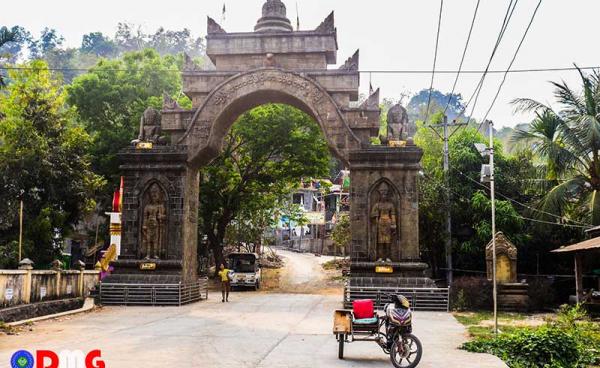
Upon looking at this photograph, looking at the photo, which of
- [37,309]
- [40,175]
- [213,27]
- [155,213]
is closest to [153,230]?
[155,213]

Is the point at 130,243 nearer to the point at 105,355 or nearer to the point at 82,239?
the point at 105,355

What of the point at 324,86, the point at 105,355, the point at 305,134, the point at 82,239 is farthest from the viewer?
the point at 82,239

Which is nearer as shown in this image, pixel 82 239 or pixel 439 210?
pixel 439 210

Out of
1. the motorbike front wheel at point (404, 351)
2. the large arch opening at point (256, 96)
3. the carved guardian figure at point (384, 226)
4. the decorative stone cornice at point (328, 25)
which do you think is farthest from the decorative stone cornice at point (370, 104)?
the motorbike front wheel at point (404, 351)

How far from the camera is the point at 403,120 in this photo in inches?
758

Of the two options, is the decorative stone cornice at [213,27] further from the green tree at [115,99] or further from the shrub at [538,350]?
the shrub at [538,350]

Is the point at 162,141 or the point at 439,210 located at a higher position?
the point at 162,141

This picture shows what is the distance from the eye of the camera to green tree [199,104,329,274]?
28.0 meters

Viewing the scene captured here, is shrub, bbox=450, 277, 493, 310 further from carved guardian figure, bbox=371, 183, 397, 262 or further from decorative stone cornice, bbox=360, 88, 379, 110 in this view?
decorative stone cornice, bbox=360, 88, 379, 110

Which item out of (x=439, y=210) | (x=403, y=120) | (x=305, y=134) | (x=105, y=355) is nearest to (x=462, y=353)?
(x=105, y=355)

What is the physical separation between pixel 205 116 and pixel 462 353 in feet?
41.5

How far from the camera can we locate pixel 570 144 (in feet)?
70.8

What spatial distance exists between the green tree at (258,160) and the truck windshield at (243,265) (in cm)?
95

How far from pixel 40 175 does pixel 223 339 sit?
1359 centimetres
